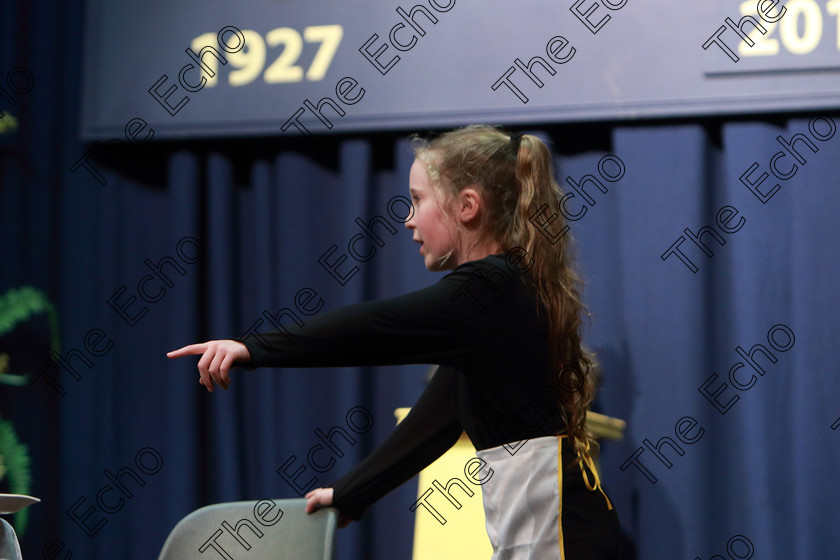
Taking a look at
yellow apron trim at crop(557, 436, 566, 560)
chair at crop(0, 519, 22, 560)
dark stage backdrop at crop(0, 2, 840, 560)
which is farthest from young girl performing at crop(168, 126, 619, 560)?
dark stage backdrop at crop(0, 2, 840, 560)

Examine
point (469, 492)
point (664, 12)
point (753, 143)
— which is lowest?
point (469, 492)

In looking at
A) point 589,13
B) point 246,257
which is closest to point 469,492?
point 246,257

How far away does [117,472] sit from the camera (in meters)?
3.11

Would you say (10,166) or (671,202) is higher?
(10,166)

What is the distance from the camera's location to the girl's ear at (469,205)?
4.84 ft

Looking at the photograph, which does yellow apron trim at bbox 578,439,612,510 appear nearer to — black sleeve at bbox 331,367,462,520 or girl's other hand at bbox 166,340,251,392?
black sleeve at bbox 331,367,462,520

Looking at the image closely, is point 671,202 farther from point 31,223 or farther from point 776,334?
point 31,223

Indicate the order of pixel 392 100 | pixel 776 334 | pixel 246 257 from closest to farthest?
pixel 776 334 < pixel 392 100 < pixel 246 257

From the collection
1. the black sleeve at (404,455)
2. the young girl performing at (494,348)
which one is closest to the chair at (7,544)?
the young girl performing at (494,348)

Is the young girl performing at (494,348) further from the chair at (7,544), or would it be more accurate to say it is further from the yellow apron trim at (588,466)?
the chair at (7,544)

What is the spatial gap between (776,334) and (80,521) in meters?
2.42

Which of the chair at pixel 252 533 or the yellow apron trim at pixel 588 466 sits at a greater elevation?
the yellow apron trim at pixel 588 466

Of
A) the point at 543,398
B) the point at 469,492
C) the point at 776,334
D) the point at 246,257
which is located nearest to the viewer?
the point at 543,398

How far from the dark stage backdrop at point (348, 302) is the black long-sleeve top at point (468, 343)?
92 cm
